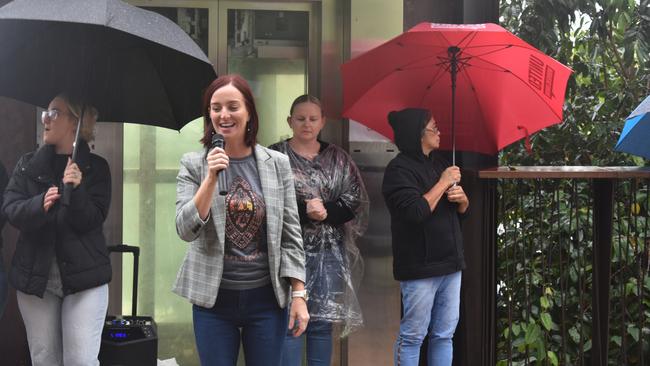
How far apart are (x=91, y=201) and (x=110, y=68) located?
2.03ft

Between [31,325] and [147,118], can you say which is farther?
[147,118]

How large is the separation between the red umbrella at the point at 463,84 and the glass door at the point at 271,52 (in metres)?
0.77

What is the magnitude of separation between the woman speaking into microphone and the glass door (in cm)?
233

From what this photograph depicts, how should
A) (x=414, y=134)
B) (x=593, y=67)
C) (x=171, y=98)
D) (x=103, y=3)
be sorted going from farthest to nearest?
(x=593, y=67), (x=414, y=134), (x=171, y=98), (x=103, y=3)

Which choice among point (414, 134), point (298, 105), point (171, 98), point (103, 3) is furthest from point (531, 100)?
point (103, 3)

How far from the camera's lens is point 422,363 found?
5.45 m

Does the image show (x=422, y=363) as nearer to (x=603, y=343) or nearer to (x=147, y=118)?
(x=603, y=343)

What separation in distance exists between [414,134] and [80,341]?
1955 millimetres

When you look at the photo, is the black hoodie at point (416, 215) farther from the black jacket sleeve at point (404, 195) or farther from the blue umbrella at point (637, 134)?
the blue umbrella at point (637, 134)

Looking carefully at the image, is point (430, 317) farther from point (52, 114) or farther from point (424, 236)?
point (52, 114)

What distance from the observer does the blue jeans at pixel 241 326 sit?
10.5ft

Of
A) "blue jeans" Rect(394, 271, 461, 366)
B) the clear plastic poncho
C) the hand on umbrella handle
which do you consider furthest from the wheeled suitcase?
the hand on umbrella handle

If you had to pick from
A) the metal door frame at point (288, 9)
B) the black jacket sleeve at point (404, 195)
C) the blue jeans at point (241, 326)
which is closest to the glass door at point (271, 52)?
the metal door frame at point (288, 9)

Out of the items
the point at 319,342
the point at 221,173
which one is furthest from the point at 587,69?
the point at 221,173
